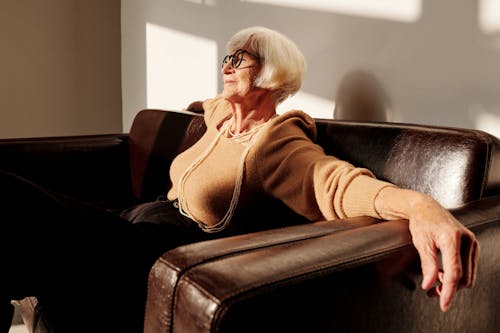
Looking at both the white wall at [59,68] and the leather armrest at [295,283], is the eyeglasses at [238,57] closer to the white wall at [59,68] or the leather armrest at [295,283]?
the leather armrest at [295,283]

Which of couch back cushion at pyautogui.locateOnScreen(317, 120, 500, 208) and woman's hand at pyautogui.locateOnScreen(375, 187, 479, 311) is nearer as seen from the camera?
woman's hand at pyautogui.locateOnScreen(375, 187, 479, 311)

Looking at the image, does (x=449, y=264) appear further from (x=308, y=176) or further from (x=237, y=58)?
(x=237, y=58)

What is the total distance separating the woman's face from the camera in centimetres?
154

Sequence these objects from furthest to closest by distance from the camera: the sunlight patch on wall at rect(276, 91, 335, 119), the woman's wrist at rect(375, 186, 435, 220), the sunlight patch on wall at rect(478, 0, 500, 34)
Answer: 1. the sunlight patch on wall at rect(276, 91, 335, 119)
2. the sunlight patch on wall at rect(478, 0, 500, 34)
3. the woman's wrist at rect(375, 186, 435, 220)

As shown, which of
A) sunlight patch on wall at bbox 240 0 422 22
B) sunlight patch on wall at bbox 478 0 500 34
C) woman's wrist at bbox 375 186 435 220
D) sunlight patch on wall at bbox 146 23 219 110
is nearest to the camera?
woman's wrist at bbox 375 186 435 220

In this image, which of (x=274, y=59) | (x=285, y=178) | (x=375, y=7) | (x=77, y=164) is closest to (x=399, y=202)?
(x=285, y=178)

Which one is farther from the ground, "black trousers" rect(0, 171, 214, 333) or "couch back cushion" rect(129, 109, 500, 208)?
"couch back cushion" rect(129, 109, 500, 208)

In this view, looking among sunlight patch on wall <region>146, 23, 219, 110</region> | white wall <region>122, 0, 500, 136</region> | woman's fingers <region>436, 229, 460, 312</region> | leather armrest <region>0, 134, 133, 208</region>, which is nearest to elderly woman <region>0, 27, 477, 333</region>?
woman's fingers <region>436, 229, 460, 312</region>

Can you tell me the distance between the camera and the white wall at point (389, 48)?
→ 1348 millimetres

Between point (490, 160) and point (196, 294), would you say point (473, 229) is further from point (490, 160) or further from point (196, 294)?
point (196, 294)

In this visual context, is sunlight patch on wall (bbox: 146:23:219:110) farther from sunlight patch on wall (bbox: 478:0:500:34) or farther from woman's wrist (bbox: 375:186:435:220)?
woman's wrist (bbox: 375:186:435:220)

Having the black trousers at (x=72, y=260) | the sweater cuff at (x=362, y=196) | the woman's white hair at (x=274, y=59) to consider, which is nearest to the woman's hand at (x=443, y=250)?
the sweater cuff at (x=362, y=196)

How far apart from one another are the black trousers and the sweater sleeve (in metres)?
0.33

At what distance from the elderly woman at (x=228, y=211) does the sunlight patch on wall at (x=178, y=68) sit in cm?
90
